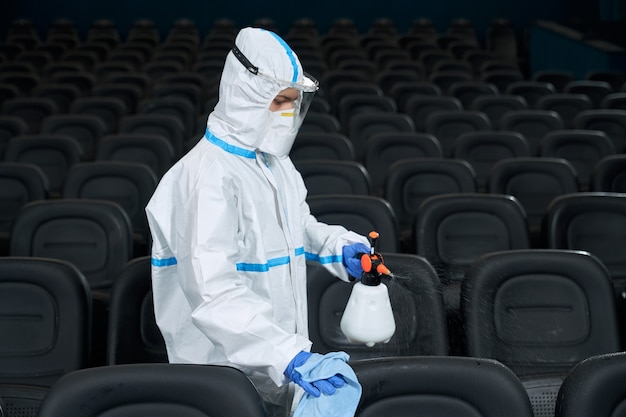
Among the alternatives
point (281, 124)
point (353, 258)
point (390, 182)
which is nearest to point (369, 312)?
point (353, 258)

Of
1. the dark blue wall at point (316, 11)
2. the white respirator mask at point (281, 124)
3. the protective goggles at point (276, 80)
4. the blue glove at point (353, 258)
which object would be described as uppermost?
the protective goggles at point (276, 80)

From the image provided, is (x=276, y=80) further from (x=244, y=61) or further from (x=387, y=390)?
(x=387, y=390)

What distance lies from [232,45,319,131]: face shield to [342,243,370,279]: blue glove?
344 millimetres

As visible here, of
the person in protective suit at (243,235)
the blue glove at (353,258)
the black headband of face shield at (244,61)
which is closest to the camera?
the person in protective suit at (243,235)

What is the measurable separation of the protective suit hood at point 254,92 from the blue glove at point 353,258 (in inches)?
13.4

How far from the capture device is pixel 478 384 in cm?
174

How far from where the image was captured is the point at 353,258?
2.15 metres

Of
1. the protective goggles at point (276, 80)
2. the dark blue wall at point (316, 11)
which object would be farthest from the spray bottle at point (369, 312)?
the dark blue wall at point (316, 11)

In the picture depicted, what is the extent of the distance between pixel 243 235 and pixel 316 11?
12746 mm

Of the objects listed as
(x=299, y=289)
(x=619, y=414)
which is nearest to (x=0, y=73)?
(x=299, y=289)

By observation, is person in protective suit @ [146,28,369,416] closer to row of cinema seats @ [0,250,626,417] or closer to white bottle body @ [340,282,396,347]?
white bottle body @ [340,282,396,347]

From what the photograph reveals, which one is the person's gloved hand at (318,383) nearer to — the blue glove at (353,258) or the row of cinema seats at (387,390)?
the row of cinema seats at (387,390)

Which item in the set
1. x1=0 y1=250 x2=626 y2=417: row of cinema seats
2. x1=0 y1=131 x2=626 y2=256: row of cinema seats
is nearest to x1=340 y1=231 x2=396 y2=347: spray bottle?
x1=0 y1=250 x2=626 y2=417: row of cinema seats

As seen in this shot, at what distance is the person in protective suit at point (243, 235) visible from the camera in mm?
1745
